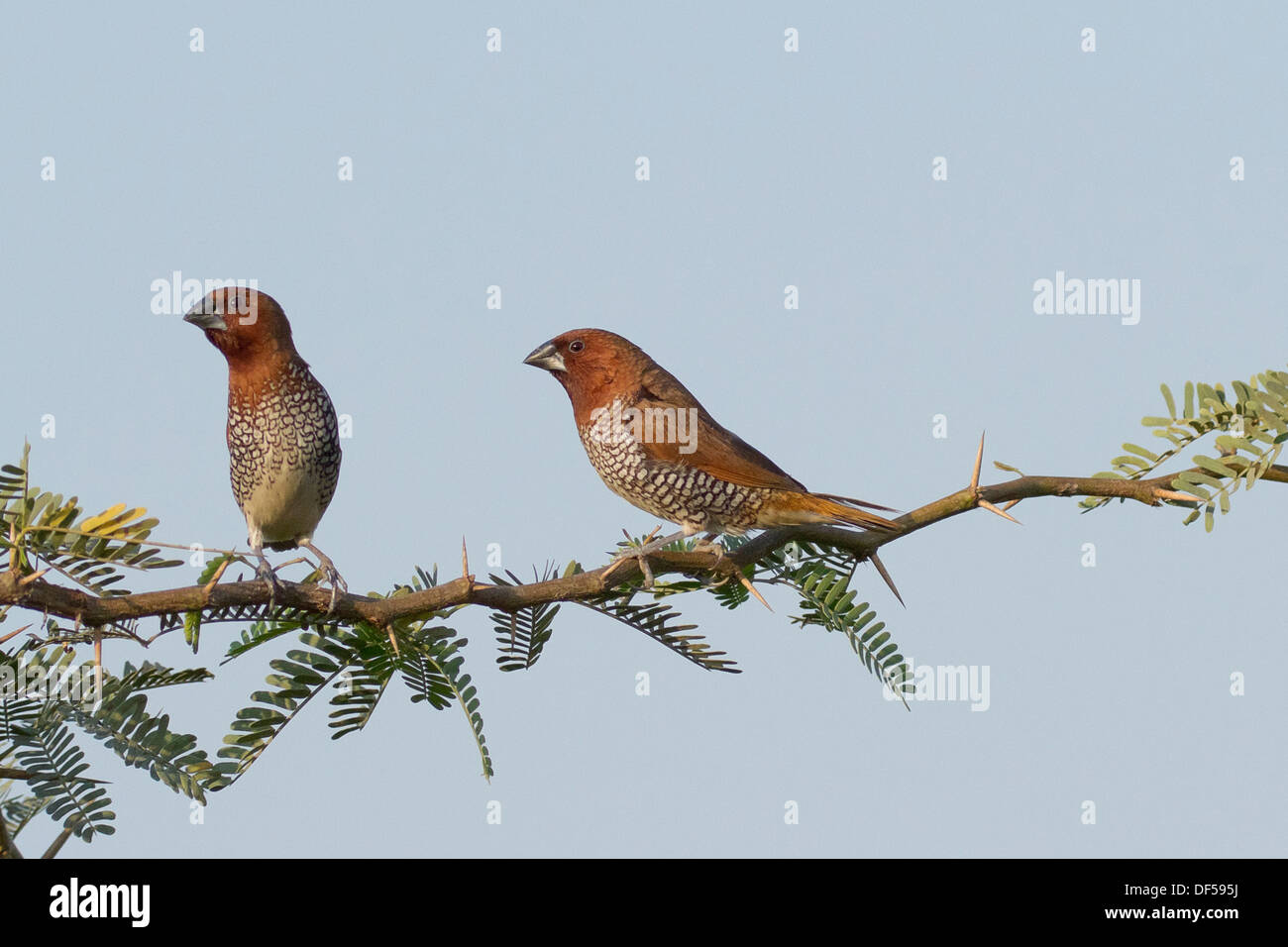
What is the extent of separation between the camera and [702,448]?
5.44 m

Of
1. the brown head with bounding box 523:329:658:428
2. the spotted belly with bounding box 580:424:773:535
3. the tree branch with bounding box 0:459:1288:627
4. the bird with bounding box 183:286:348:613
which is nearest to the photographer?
the tree branch with bounding box 0:459:1288:627

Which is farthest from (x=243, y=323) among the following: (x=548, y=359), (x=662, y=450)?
(x=662, y=450)

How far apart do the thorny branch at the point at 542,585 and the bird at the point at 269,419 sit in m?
2.14

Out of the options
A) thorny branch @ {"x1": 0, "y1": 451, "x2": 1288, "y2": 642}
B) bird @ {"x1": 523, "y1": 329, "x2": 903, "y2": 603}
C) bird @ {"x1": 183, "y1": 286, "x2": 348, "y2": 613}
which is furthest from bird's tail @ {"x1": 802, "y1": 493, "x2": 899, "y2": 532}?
bird @ {"x1": 183, "y1": 286, "x2": 348, "y2": 613}

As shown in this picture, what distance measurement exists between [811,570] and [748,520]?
165 cm

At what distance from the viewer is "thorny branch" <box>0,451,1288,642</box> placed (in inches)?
107

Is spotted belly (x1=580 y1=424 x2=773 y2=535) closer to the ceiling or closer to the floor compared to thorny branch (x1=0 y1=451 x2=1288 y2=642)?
closer to the ceiling

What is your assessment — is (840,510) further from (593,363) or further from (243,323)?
(243,323)

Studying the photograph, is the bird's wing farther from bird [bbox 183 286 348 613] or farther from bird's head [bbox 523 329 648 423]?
bird [bbox 183 286 348 613]

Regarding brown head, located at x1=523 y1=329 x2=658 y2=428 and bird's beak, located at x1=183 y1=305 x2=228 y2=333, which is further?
brown head, located at x1=523 y1=329 x2=658 y2=428

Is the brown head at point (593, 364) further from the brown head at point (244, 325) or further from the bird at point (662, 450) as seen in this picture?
the brown head at point (244, 325)

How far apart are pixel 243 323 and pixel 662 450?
1.71 meters

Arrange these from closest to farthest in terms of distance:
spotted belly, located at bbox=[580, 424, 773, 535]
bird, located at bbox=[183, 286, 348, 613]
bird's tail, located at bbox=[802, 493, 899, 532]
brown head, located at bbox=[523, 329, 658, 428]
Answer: bird's tail, located at bbox=[802, 493, 899, 532]
bird, located at bbox=[183, 286, 348, 613]
spotted belly, located at bbox=[580, 424, 773, 535]
brown head, located at bbox=[523, 329, 658, 428]

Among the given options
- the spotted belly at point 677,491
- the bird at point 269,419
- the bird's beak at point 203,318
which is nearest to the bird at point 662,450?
the spotted belly at point 677,491
